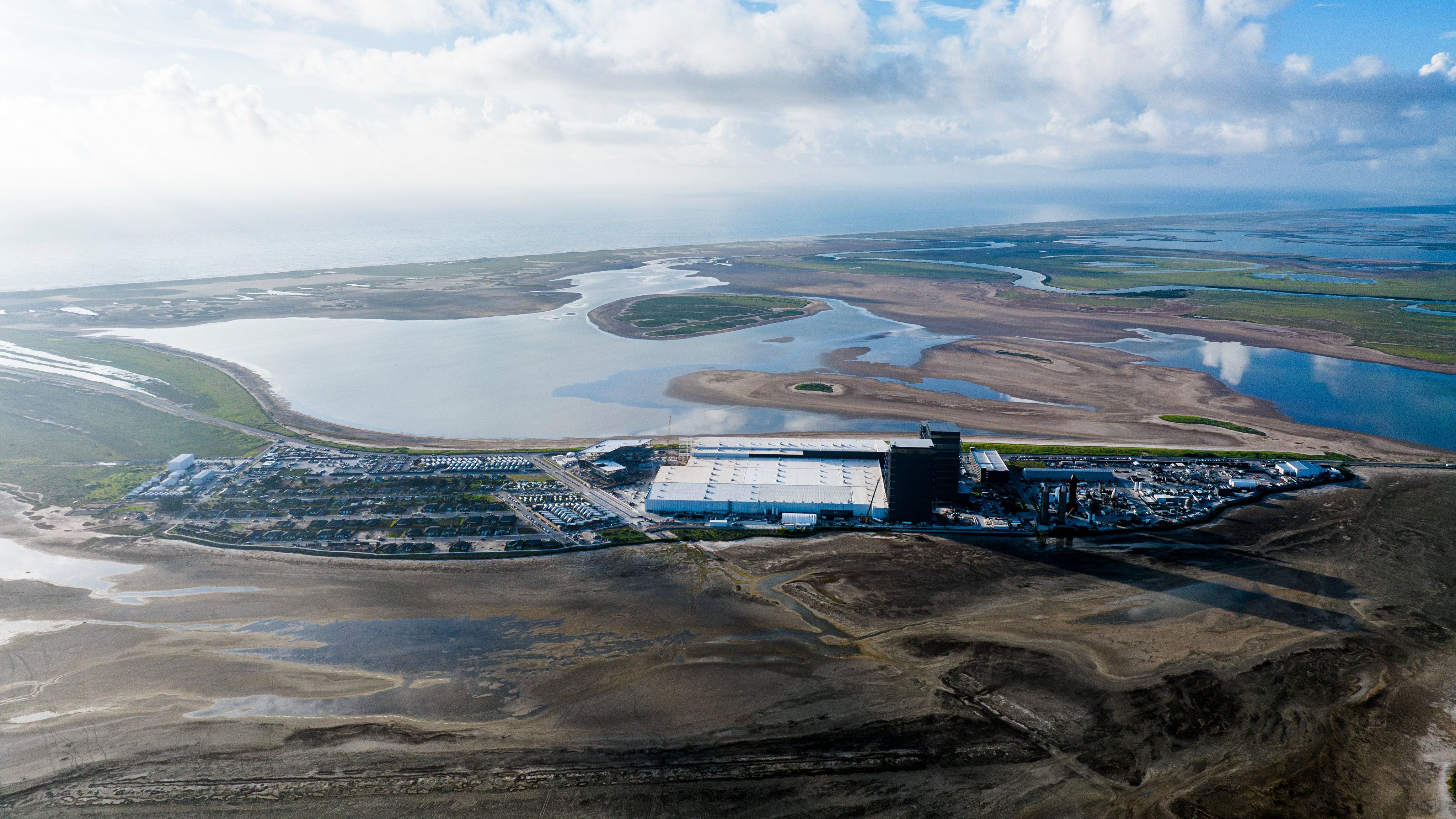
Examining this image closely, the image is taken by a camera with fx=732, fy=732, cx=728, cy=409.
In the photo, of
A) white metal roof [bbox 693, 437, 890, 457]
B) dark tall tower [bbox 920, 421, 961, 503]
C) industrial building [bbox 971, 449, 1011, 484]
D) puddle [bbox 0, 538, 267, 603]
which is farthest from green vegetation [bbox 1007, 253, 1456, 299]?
puddle [bbox 0, 538, 267, 603]

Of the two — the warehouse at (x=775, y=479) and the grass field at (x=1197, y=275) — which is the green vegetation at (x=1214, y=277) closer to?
the grass field at (x=1197, y=275)

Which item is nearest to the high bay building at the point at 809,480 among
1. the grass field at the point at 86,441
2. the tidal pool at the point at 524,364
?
the tidal pool at the point at 524,364

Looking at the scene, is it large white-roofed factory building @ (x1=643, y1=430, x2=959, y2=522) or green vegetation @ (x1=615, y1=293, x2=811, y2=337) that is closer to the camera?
large white-roofed factory building @ (x1=643, y1=430, x2=959, y2=522)

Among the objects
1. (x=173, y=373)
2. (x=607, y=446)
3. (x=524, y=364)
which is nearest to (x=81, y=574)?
(x=607, y=446)

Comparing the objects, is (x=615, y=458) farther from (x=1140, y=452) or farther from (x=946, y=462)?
(x=1140, y=452)

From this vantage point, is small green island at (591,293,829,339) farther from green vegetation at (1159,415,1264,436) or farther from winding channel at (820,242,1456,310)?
green vegetation at (1159,415,1264,436)
